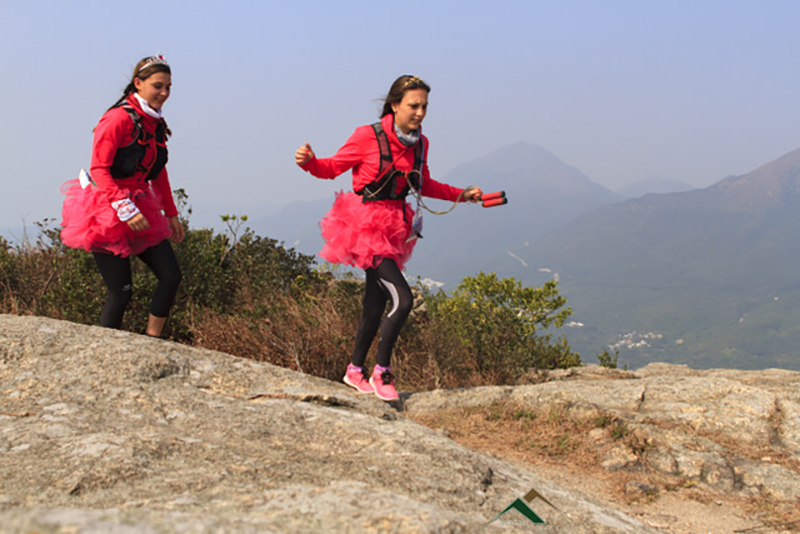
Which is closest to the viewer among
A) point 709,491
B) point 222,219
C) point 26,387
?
point 26,387

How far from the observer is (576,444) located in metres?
4.67

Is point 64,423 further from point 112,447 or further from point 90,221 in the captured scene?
point 90,221

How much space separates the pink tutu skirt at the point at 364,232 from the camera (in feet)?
16.1

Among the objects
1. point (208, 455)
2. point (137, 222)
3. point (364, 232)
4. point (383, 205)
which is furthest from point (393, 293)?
point (208, 455)

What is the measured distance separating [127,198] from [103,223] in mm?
267

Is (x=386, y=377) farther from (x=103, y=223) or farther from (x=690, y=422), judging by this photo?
(x=690, y=422)

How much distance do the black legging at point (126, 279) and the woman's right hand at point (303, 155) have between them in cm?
128

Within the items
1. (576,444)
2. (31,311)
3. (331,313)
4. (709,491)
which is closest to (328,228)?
(331,313)

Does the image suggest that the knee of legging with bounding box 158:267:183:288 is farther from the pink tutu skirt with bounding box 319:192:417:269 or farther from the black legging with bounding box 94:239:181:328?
the pink tutu skirt with bounding box 319:192:417:269

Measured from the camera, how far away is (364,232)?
16.1 feet

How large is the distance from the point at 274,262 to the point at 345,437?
5790 mm

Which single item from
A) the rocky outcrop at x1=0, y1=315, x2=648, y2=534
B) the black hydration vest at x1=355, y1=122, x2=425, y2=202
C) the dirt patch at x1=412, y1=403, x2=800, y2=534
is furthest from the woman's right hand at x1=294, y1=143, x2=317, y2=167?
the dirt patch at x1=412, y1=403, x2=800, y2=534

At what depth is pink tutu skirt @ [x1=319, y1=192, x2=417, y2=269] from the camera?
4906mm

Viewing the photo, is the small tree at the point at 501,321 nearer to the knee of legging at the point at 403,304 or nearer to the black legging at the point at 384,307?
the black legging at the point at 384,307
